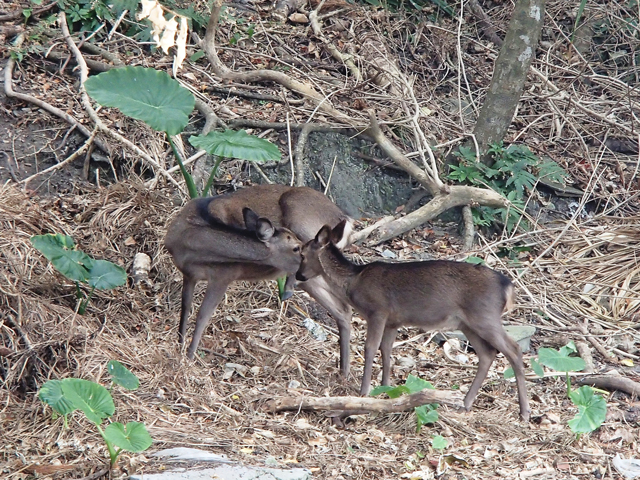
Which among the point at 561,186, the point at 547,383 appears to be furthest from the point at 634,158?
the point at 547,383

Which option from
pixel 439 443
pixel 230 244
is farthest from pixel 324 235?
pixel 439 443

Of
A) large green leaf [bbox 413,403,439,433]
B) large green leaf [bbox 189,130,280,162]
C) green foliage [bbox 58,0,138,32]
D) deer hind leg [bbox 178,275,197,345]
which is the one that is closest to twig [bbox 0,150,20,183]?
green foliage [bbox 58,0,138,32]

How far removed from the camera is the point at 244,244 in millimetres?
7457

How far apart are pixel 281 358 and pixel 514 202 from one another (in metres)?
3.94

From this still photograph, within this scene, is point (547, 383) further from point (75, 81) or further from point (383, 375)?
point (75, 81)

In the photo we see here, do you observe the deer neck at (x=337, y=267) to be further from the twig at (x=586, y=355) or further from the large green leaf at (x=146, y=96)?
the twig at (x=586, y=355)

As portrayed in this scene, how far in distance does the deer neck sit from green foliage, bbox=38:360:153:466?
8.00ft

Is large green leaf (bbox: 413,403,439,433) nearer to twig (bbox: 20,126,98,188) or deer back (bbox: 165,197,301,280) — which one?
deer back (bbox: 165,197,301,280)

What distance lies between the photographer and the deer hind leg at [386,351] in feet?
22.4

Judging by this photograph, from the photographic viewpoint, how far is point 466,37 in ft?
41.4

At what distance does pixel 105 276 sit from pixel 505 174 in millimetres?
5194

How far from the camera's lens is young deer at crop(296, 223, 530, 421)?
21.2 feet

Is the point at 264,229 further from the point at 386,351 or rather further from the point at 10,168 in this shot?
the point at 10,168

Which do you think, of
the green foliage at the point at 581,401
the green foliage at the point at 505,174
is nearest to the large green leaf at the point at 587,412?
the green foliage at the point at 581,401
